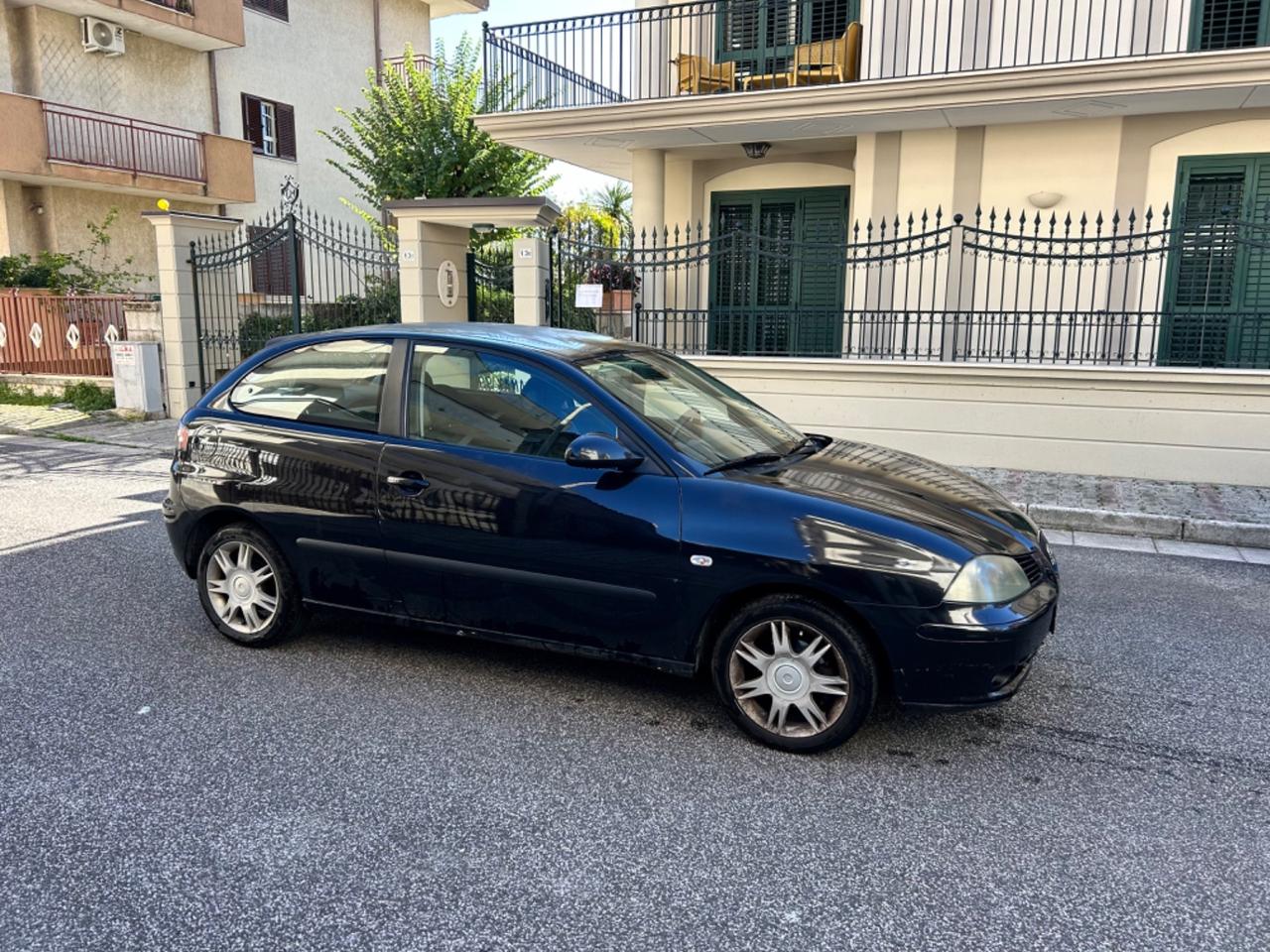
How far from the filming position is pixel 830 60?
12.2m

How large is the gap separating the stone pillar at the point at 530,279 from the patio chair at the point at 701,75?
3.64 metres

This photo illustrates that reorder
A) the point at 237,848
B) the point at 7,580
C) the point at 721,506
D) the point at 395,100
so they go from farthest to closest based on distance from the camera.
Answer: the point at 395,100
the point at 7,580
the point at 721,506
the point at 237,848

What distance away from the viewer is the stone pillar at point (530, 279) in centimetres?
1042

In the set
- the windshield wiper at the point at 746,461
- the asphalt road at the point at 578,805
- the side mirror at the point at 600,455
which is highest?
the side mirror at the point at 600,455

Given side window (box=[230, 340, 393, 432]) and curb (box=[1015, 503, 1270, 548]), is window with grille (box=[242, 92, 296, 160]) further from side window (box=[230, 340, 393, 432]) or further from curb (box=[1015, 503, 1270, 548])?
curb (box=[1015, 503, 1270, 548])

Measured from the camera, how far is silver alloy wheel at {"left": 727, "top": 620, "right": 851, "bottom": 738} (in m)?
3.62

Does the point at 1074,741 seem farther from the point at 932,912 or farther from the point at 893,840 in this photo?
the point at 932,912

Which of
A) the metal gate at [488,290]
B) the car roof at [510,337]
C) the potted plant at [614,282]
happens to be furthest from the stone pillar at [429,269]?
the car roof at [510,337]

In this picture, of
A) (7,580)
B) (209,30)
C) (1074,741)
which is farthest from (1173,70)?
(209,30)

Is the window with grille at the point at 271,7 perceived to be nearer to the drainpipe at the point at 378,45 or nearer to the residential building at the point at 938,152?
the drainpipe at the point at 378,45

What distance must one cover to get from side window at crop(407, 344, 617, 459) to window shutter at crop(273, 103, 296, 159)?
72.0ft

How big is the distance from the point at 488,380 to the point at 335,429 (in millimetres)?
795

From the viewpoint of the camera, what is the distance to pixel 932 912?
8.98 feet

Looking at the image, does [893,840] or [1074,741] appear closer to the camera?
[893,840]
